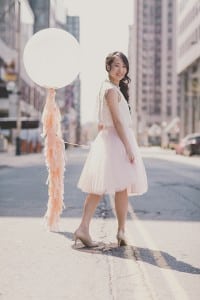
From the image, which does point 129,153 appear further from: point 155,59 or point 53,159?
point 155,59

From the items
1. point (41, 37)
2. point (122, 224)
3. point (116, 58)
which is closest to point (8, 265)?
point (122, 224)

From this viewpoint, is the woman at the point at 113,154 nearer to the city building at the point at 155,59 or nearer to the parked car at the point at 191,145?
the parked car at the point at 191,145

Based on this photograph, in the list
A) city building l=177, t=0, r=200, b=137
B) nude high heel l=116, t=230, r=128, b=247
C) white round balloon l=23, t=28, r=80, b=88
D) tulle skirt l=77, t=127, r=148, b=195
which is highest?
city building l=177, t=0, r=200, b=137

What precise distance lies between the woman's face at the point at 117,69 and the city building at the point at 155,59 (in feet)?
592

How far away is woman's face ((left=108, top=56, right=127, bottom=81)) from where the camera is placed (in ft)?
21.5

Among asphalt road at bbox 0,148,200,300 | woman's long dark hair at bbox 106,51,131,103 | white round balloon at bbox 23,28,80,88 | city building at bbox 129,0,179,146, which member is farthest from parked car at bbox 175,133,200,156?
city building at bbox 129,0,179,146

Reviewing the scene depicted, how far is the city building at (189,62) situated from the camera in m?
83.0

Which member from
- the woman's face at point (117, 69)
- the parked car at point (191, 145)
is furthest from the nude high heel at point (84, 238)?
the parked car at point (191, 145)

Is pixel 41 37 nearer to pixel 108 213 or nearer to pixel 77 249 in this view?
pixel 77 249

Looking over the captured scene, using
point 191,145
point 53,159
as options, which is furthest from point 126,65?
point 191,145

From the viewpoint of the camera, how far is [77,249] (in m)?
6.65

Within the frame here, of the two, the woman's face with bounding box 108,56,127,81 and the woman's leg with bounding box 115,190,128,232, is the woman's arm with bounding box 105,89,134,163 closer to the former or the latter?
the woman's face with bounding box 108,56,127,81

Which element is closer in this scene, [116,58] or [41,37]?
[116,58]

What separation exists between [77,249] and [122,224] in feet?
1.66
